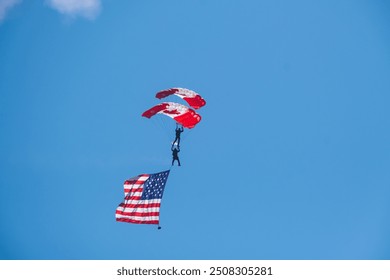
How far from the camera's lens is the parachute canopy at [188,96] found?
1244 inches

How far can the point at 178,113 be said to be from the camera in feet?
102

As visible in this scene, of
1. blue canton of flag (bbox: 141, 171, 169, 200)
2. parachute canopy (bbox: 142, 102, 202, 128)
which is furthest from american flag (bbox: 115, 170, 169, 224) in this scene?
parachute canopy (bbox: 142, 102, 202, 128)

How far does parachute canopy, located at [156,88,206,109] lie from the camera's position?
31609mm

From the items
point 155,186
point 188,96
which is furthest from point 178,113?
point 155,186

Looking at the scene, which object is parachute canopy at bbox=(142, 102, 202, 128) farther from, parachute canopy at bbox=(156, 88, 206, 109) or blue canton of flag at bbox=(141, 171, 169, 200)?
blue canton of flag at bbox=(141, 171, 169, 200)

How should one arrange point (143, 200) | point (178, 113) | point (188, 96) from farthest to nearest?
point (143, 200)
point (188, 96)
point (178, 113)

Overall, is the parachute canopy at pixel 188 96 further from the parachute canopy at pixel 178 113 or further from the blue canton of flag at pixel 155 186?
the blue canton of flag at pixel 155 186

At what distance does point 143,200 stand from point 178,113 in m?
6.08

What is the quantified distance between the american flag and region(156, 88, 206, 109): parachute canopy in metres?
4.66

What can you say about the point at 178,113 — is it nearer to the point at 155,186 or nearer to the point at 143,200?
the point at 155,186

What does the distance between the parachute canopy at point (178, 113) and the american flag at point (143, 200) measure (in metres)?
3.48
